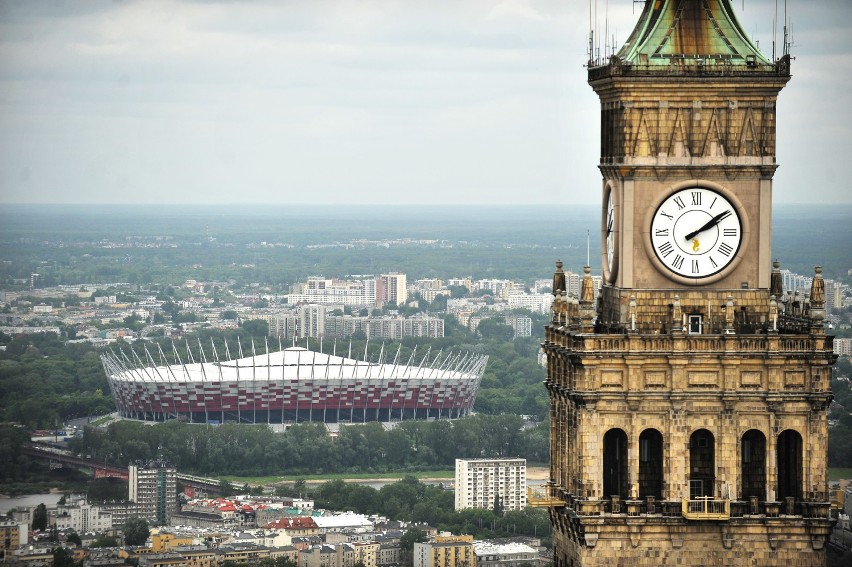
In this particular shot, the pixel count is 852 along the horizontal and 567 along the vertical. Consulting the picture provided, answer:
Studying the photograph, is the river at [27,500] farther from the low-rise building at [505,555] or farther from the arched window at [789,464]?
the arched window at [789,464]

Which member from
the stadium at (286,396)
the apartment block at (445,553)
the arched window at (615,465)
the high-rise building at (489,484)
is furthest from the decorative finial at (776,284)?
the stadium at (286,396)

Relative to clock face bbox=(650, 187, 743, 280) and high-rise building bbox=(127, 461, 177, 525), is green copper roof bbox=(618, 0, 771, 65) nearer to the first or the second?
clock face bbox=(650, 187, 743, 280)

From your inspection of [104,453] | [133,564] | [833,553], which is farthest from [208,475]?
[833,553]

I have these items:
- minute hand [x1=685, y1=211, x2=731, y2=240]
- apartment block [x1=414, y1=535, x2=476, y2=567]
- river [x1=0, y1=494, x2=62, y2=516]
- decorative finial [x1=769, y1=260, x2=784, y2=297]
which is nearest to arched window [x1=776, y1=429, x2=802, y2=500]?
Answer: decorative finial [x1=769, y1=260, x2=784, y2=297]

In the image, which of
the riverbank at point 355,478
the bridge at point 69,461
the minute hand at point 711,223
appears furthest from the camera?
the riverbank at point 355,478

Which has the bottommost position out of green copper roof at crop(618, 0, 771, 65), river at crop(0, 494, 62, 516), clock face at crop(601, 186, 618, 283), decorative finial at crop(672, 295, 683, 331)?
river at crop(0, 494, 62, 516)

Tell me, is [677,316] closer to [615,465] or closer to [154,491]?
[615,465]
